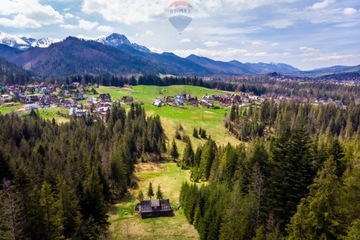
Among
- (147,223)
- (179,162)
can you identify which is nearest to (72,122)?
→ (179,162)

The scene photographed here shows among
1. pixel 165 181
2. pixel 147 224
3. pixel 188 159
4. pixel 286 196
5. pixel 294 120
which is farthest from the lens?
pixel 294 120

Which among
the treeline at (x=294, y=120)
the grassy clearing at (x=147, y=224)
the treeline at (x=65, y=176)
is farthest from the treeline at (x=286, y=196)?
the treeline at (x=294, y=120)

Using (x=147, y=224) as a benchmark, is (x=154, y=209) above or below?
above

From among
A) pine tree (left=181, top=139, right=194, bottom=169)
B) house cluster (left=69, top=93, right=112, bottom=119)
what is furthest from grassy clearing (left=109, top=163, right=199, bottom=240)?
house cluster (left=69, top=93, right=112, bottom=119)

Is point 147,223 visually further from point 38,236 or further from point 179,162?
point 179,162

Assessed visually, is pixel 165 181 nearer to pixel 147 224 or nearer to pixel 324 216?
pixel 147 224

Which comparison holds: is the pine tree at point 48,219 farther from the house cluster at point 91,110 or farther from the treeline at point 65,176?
the house cluster at point 91,110

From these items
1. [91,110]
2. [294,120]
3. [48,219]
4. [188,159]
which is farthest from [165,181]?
[294,120]
